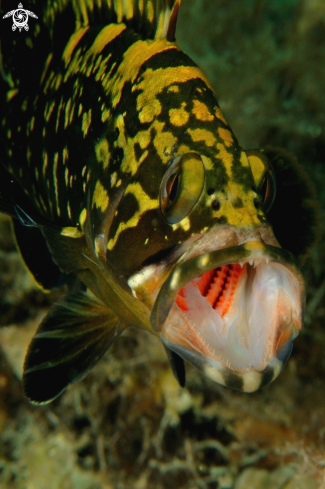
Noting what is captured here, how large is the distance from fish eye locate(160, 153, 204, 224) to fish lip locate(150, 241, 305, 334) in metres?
0.23

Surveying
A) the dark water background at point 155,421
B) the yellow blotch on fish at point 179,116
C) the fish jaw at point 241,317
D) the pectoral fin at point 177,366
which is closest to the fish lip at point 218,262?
the fish jaw at point 241,317

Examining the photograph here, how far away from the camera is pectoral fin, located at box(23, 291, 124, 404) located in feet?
7.45

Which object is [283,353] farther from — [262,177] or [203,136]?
[203,136]

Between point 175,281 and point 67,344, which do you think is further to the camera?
point 67,344

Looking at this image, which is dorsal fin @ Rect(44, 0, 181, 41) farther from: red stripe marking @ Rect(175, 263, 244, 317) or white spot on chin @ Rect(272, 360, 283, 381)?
white spot on chin @ Rect(272, 360, 283, 381)

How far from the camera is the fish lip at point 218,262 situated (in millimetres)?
1477

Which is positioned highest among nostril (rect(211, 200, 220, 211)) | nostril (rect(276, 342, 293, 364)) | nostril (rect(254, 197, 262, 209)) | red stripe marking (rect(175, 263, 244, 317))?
nostril (rect(211, 200, 220, 211))

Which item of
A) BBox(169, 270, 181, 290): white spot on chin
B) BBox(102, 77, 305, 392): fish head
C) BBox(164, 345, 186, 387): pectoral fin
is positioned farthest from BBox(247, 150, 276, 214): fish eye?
BBox(164, 345, 186, 387): pectoral fin

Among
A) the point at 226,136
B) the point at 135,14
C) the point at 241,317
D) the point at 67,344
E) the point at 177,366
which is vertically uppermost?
the point at 135,14

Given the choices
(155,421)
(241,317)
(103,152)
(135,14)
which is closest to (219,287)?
(241,317)

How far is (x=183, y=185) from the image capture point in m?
1.67

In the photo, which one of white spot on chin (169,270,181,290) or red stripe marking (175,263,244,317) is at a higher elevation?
white spot on chin (169,270,181,290)

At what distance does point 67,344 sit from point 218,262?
1.36 metres

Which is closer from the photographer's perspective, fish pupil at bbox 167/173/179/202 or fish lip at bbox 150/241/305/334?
fish lip at bbox 150/241/305/334
